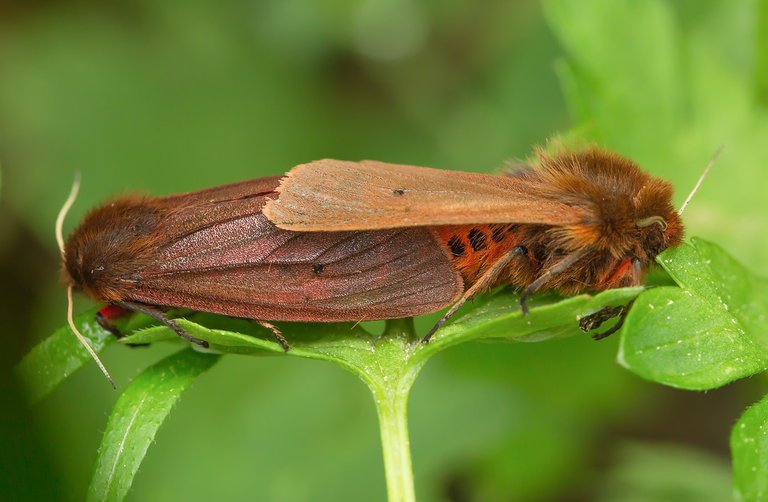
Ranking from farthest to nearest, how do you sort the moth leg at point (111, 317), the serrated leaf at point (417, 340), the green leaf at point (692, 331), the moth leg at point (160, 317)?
the moth leg at point (111, 317) → the moth leg at point (160, 317) → the serrated leaf at point (417, 340) → the green leaf at point (692, 331)

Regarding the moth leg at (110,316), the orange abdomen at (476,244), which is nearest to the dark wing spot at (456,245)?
the orange abdomen at (476,244)

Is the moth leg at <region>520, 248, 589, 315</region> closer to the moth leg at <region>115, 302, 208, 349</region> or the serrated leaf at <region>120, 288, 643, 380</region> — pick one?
the serrated leaf at <region>120, 288, 643, 380</region>

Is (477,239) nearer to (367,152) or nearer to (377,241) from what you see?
(377,241)

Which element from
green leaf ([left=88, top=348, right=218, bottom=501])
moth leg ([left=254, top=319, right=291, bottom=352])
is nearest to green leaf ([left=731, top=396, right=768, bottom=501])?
moth leg ([left=254, top=319, right=291, bottom=352])

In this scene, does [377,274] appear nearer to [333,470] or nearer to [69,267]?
[69,267]

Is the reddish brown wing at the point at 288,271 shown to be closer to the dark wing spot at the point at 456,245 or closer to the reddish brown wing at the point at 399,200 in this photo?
the dark wing spot at the point at 456,245
